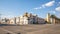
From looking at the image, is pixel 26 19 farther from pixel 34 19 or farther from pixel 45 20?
pixel 45 20

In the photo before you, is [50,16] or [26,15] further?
A: [50,16]

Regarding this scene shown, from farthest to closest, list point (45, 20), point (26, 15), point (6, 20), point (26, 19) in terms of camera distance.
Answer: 1. point (6, 20)
2. point (45, 20)
3. point (26, 15)
4. point (26, 19)

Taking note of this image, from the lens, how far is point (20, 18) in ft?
230

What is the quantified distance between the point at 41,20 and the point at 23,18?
10.9 meters

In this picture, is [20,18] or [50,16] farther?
[50,16]

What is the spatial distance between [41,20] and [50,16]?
6571 millimetres

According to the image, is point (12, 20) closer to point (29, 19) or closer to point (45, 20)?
point (29, 19)

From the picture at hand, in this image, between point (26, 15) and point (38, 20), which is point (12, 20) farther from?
point (38, 20)

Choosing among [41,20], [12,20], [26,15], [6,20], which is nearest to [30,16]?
[26,15]

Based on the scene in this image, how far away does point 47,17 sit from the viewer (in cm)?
7369

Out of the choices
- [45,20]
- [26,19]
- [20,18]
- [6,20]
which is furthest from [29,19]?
[6,20]

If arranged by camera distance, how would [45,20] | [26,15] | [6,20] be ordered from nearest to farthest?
1. [26,15]
2. [45,20]
3. [6,20]

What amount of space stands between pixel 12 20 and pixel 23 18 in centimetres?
1072

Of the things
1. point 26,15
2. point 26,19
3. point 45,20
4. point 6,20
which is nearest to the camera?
point 26,19
